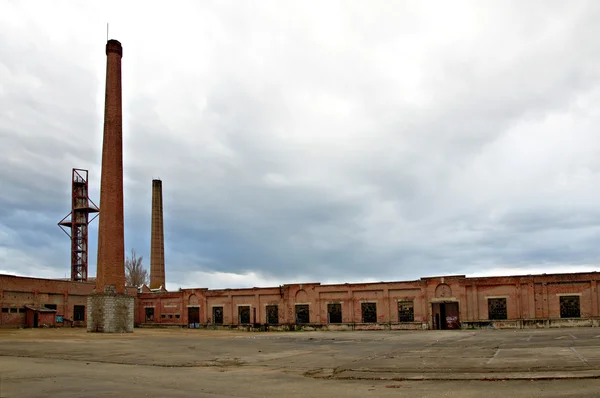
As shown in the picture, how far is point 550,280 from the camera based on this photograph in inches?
1681

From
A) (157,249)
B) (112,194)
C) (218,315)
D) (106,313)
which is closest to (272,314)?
(218,315)

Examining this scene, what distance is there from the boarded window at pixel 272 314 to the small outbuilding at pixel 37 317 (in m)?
19.9

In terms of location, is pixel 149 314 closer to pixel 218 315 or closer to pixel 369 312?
pixel 218 315

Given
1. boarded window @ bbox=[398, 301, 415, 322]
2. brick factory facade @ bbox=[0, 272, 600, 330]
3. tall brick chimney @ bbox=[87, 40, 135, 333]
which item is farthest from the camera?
boarded window @ bbox=[398, 301, 415, 322]

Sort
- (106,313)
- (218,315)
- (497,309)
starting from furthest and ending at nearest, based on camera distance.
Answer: (218,315), (497,309), (106,313)

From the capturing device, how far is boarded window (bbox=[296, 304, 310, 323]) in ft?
168

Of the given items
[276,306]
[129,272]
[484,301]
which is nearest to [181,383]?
[484,301]

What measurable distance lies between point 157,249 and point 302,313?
24693 millimetres

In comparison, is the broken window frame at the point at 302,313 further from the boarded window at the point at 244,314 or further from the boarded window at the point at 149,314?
the boarded window at the point at 149,314

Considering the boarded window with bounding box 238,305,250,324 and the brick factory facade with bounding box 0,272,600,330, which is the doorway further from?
the boarded window with bounding box 238,305,250,324

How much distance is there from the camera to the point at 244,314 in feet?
179

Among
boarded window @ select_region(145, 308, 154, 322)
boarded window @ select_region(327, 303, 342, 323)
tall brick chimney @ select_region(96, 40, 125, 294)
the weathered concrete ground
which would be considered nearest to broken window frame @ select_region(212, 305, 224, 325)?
boarded window @ select_region(145, 308, 154, 322)

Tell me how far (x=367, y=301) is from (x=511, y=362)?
113 feet

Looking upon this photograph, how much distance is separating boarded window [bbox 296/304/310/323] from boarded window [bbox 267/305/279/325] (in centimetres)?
230
